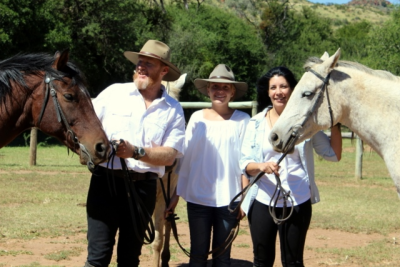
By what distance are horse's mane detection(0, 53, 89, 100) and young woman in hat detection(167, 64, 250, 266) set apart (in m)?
1.18

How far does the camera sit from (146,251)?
6.52 m

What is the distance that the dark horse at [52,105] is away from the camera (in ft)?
11.3

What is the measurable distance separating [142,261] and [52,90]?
124 inches

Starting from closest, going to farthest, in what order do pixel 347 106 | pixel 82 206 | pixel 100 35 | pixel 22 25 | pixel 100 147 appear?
pixel 100 147
pixel 347 106
pixel 82 206
pixel 22 25
pixel 100 35

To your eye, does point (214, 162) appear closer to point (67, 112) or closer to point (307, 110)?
point (307, 110)

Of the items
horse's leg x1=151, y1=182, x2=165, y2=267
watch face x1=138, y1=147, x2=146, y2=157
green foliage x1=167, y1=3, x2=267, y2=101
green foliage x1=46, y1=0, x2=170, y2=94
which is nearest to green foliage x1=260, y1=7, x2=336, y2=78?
green foliage x1=167, y1=3, x2=267, y2=101

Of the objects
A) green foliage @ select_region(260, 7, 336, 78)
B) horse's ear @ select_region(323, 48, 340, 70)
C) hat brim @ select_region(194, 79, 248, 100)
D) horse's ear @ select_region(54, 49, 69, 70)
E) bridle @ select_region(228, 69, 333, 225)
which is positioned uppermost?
green foliage @ select_region(260, 7, 336, 78)

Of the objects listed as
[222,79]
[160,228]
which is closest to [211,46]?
[160,228]

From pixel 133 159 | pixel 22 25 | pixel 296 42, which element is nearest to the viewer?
pixel 133 159

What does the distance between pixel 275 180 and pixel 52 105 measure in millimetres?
1663

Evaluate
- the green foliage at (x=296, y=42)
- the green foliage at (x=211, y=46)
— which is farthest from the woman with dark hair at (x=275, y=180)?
the green foliage at (x=296, y=42)

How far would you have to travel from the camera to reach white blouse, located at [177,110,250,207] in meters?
4.30

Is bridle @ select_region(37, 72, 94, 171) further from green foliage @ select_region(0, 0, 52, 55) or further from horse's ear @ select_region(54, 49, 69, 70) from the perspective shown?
green foliage @ select_region(0, 0, 52, 55)

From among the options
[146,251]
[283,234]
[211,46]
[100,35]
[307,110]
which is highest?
[211,46]
